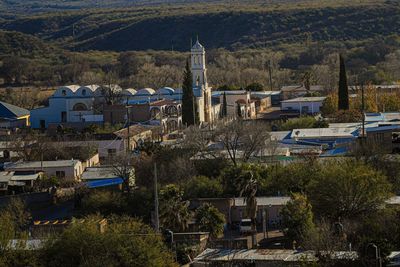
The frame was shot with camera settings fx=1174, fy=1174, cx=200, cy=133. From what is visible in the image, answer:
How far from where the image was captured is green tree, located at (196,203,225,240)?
2820cm

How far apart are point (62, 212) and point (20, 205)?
1939mm

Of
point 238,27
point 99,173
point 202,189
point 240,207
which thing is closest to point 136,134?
point 99,173

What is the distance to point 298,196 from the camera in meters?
28.6

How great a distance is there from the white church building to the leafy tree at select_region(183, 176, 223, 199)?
23611 millimetres

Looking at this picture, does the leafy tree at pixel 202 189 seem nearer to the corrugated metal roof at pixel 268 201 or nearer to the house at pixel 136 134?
the corrugated metal roof at pixel 268 201

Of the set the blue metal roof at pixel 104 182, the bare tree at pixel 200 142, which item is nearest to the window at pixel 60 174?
the blue metal roof at pixel 104 182

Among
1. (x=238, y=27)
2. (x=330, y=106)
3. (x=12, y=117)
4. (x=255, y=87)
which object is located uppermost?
(x=238, y=27)

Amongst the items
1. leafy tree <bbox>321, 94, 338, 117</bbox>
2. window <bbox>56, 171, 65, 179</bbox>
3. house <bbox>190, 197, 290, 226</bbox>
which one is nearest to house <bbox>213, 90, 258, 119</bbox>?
leafy tree <bbox>321, 94, 338, 117</bbox>

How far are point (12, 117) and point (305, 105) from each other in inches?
582

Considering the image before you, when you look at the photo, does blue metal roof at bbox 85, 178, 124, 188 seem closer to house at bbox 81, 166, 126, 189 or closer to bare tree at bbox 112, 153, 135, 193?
house at bbox 81, 166, 126, 189

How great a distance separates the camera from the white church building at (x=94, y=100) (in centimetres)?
5747

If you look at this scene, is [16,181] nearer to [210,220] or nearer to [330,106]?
[210,220]

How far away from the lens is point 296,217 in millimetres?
27547

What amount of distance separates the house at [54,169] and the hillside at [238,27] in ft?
260
